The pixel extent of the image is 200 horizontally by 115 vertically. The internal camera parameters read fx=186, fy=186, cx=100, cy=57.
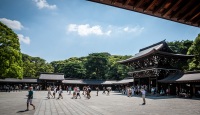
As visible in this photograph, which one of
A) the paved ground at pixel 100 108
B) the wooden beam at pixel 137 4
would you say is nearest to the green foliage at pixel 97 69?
the paved ground at pixel 100 108

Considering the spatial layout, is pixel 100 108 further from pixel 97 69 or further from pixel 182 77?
pixel 97 69

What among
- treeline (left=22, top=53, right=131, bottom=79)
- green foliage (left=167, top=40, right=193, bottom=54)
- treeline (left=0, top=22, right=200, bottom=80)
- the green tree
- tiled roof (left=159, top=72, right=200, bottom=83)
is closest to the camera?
tiled roof (left=159, top=72, right=200, bottom=83)

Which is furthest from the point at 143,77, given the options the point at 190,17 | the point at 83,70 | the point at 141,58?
the point at 83,70

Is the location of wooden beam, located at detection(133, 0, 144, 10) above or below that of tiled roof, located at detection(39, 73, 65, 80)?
above

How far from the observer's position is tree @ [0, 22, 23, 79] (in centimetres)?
3472

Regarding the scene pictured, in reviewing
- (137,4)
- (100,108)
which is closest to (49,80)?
(100,108)

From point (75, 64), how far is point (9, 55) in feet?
141

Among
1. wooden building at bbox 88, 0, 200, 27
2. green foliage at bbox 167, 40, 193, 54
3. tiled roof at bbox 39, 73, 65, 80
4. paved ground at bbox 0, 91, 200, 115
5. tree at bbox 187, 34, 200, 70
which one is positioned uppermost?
green foliage at bbox 167, 40, 193, 54

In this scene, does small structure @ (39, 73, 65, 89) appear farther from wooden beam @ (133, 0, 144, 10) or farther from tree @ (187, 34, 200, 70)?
wooden beam @ (133, 0, 144, 10)

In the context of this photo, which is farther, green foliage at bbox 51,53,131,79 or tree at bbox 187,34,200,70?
green foliage at bbox 51,53,131,79

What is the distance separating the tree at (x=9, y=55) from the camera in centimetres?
3472

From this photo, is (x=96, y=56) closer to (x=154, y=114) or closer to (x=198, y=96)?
(x=198, y=96)

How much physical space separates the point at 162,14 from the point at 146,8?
1.82 ft

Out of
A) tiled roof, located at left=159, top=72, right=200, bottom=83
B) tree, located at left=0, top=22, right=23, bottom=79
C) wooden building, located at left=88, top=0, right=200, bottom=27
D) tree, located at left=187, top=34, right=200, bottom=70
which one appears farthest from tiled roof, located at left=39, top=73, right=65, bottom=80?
wooden building, located at left=88, top=0, right=200, bottom=27
